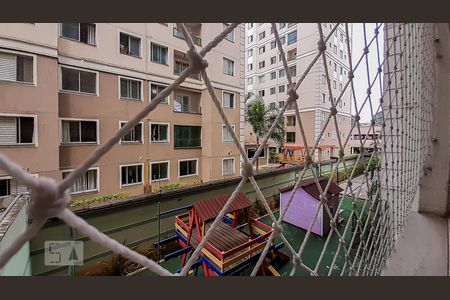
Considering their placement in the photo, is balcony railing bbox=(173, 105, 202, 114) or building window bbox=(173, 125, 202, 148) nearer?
building window bbox=(173, 125, 202, 148)

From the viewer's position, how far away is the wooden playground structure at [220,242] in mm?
1953

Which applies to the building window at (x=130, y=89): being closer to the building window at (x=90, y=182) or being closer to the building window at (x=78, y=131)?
the building window at (x=78, y=131)

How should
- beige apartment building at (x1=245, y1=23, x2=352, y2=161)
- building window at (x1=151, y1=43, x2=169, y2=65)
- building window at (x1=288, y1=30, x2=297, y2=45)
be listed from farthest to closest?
1. building window at (x1=288, y1=30, x2=297, y2=45)
2. beige apartment building at (x1=245, y1=23, x2=352, y2=161)
3. building window at (x1=151, y1=43, x2=169, y2=65)

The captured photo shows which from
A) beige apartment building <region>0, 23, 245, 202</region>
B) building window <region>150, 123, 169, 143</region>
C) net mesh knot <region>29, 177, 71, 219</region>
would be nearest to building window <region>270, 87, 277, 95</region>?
beige apartment building <region>0, 23, 245, 202</region>

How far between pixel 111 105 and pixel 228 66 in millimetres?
3027

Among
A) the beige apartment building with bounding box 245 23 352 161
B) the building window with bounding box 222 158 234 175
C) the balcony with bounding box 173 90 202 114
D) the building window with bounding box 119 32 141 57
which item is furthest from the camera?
the beige apartment building with bounding box 245 23 352 161

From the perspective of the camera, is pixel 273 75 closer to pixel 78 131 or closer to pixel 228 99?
pixel 228 99

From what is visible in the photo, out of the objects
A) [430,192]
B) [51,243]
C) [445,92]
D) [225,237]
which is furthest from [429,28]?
[51,243]

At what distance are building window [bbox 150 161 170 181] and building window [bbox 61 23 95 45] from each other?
261cm

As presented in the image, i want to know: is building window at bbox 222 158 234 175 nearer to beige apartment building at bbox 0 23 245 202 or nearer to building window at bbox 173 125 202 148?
beige apartment building at bbox 0 23 245 202

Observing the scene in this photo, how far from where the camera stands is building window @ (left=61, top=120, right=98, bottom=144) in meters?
4.07

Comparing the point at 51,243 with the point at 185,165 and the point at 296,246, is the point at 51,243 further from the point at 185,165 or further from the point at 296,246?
the point at 185,165

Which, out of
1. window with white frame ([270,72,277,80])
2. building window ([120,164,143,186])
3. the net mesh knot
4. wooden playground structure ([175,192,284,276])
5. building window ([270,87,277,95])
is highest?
window with white frame ([270,72,277,80])

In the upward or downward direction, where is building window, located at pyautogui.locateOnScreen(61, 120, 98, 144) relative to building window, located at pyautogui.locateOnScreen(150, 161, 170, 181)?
upward
